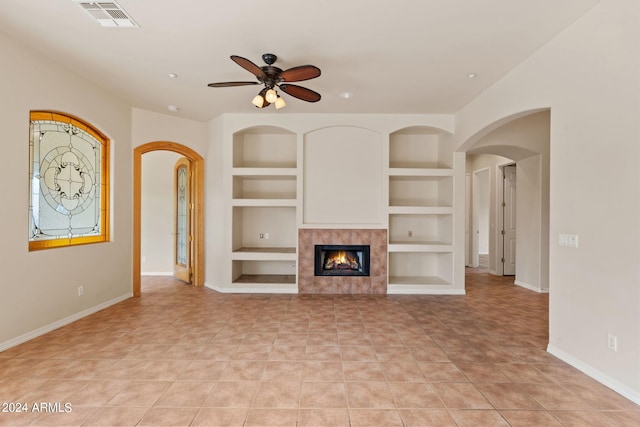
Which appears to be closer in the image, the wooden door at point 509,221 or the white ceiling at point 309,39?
the white ceiling at point 309,39

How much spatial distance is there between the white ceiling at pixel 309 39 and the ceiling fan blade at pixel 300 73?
0.95 ft

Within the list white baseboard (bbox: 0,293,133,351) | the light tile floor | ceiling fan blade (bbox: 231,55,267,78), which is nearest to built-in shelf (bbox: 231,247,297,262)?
the light tile floor

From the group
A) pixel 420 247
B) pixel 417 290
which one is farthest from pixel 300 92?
pixel 417 290

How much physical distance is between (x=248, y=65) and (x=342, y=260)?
135 inches

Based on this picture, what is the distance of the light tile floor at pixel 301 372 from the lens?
6.59 ft

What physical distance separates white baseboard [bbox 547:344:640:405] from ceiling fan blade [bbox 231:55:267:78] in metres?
3.86

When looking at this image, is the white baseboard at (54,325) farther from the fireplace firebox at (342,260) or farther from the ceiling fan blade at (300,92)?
the ceiling fan blade at (300,92)

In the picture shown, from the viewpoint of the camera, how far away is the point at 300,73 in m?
2.89

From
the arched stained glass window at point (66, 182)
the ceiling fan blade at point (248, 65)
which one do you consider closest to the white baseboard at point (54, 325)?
the arched stained glass window at point (66, 182)

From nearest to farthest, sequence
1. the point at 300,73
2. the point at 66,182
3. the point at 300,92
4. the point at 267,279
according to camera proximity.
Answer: the point at 300,73
the point at 300,92
the point at 66,182
the point at 267,279

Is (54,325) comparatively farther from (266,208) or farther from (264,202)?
(266,208)

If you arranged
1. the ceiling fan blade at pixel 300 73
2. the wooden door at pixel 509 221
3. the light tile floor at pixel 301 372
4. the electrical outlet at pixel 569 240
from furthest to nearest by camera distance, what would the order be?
the wooden door at pixel 509 221 → the ceiling fan blade at pixel 300 73 → the electrical outlet at pixel 569 240 → the light tile floor at pixel 301 372

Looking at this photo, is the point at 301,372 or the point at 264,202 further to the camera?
the point at 264,202

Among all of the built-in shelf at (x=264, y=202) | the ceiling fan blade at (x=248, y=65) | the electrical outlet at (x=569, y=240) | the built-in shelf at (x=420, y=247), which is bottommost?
the built-in shelf at (x=420, y=247)
